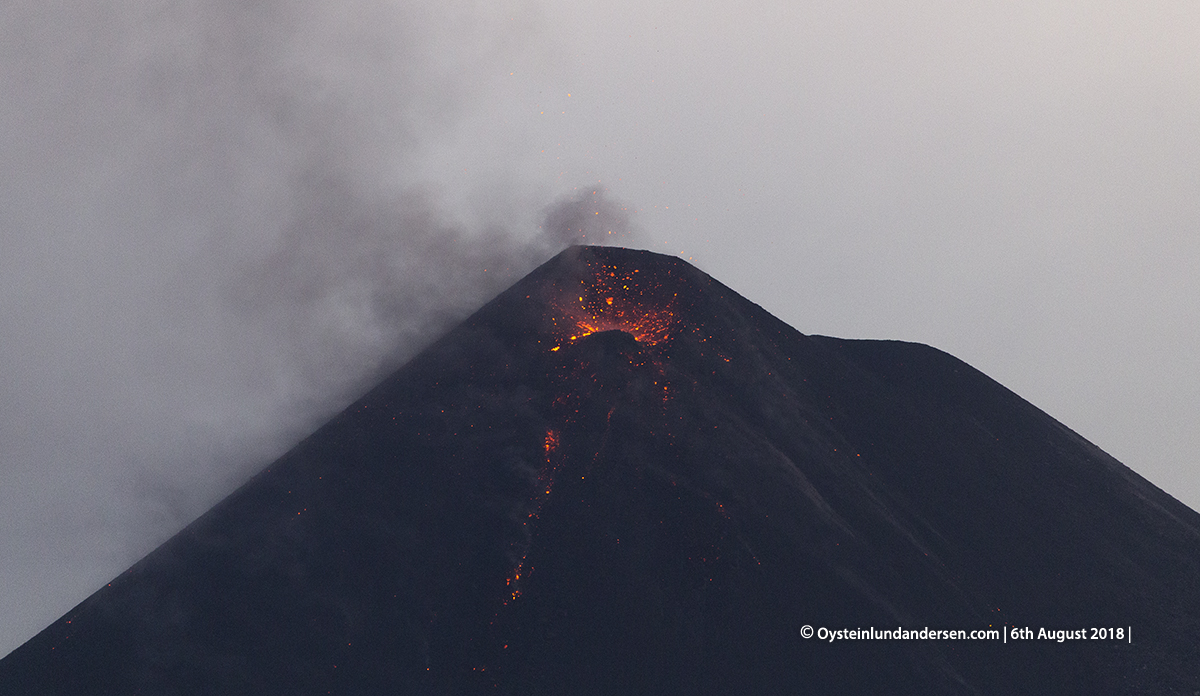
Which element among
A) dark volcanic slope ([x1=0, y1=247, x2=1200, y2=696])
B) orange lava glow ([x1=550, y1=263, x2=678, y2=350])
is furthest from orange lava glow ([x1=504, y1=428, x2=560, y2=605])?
orange lava glow ([x1=550, y1=263, x2=678, y2=350])

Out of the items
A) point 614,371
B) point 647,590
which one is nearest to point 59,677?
point 647,590

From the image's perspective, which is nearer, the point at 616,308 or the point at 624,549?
the point at 624,549

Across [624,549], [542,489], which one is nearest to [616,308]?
[542,489]

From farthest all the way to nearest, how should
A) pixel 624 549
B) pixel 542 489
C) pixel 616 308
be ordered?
pixel 616 308, pixel 542 489, pixel 624 549

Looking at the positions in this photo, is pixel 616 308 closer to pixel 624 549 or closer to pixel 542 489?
pixel 542 489

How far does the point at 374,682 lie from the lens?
16984mm

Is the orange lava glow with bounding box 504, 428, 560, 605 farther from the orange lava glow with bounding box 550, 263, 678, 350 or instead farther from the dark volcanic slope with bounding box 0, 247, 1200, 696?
the orange lava glow with bounding box 550, 263, 678, 350

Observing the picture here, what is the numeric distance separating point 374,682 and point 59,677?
6.30 meters

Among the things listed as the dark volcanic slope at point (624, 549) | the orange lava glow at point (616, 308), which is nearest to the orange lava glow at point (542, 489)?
the dark volcanic slope at point (624, 549)

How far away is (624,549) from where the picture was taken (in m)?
18.8

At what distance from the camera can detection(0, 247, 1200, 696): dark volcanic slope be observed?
685 inches

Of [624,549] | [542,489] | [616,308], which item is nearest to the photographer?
[624,549]

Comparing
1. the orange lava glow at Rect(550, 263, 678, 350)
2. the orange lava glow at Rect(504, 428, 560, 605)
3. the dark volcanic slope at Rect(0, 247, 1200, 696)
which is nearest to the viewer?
the dark volcanic slope at Rect(0, 247, 1200, 696)

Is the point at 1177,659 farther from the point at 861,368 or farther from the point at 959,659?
the point at 861,368
